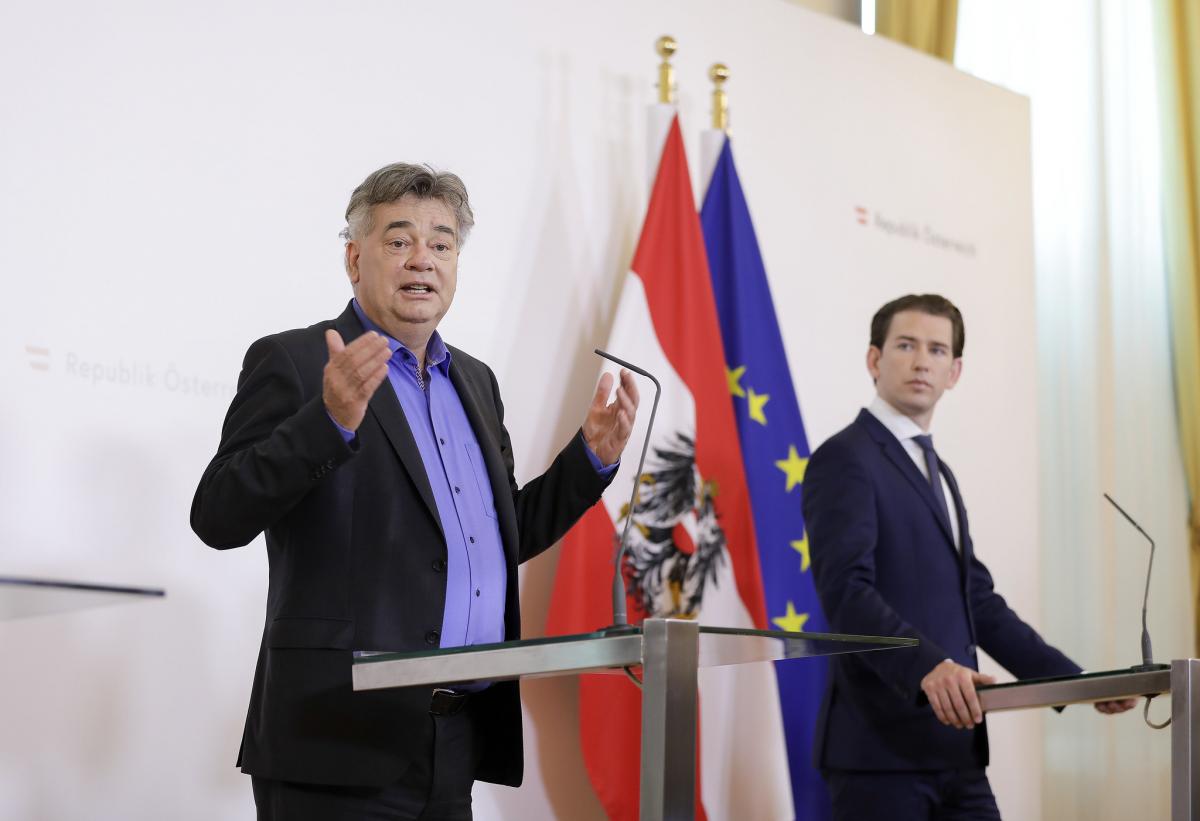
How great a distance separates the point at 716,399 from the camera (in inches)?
163

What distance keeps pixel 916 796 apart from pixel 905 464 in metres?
0.78

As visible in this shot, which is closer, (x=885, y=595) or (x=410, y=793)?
(x=410, y=793)

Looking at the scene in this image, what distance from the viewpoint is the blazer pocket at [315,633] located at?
213 centimetres

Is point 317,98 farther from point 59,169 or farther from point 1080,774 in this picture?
point 1080,774

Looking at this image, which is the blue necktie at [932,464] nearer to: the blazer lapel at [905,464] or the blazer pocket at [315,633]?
the blazer lapel at [905,464]

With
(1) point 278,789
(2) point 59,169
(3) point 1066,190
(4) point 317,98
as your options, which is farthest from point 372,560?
(3) point 1066,190

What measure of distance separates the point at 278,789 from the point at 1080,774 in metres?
4.67

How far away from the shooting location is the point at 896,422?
3.49m

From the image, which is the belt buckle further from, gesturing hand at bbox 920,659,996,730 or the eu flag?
the eu flag

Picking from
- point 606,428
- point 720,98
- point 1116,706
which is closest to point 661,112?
point 720,98

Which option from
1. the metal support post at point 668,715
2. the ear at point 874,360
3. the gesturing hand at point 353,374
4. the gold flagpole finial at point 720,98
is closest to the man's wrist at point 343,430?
the gesturing hand at point 353,374

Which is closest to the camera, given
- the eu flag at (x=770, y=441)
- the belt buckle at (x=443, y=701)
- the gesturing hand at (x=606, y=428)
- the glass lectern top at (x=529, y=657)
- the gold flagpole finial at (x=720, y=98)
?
the glass lectern top at (x=529, y=657)

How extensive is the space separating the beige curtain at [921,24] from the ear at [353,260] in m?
3.74

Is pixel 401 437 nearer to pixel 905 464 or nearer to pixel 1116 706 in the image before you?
pixel 905 464
